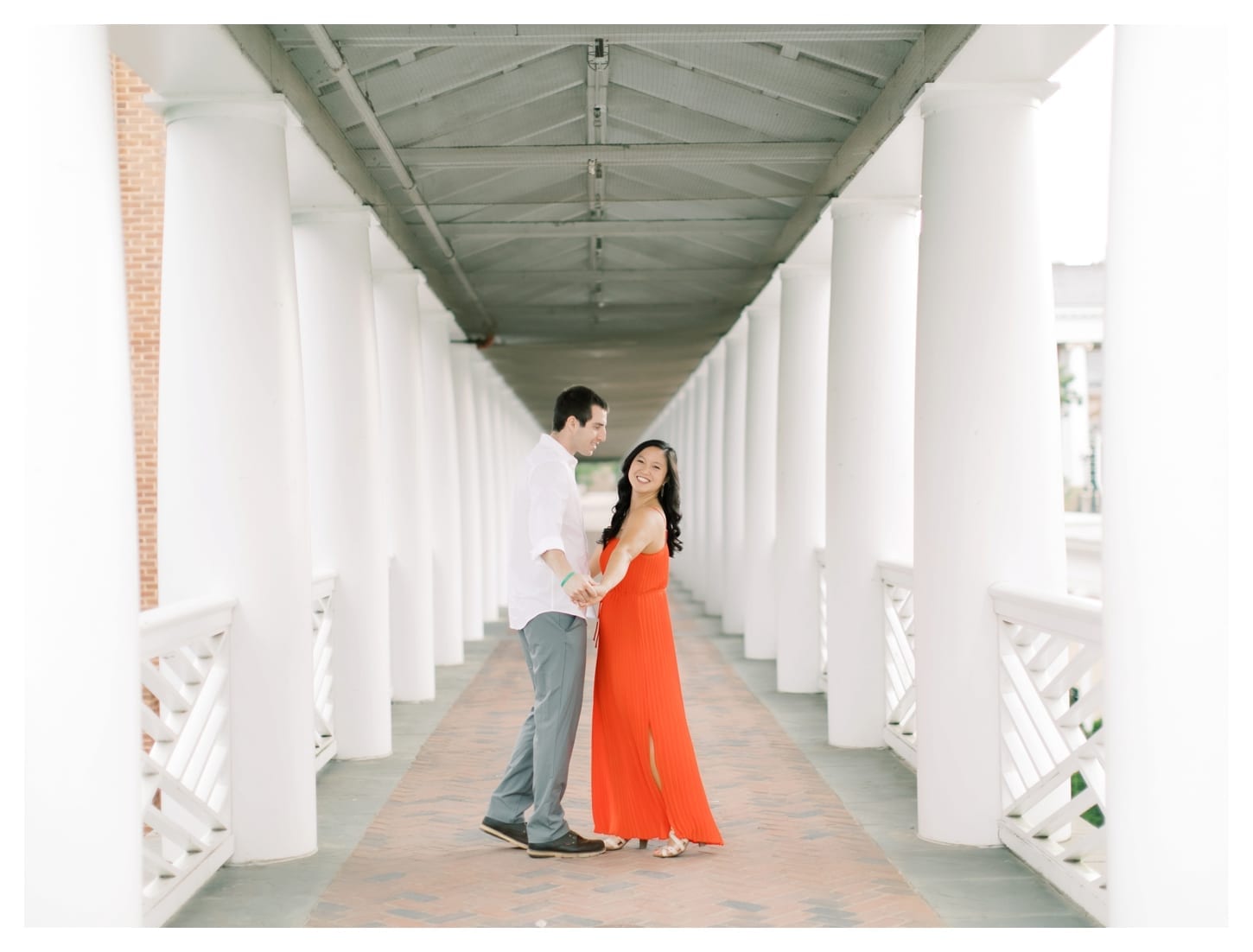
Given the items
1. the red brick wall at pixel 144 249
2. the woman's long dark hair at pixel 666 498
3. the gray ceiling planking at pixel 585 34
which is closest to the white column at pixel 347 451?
the gray ceiling planking at pixel 585 34

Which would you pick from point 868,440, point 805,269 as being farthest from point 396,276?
point 868,440

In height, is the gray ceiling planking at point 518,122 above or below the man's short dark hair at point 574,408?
above

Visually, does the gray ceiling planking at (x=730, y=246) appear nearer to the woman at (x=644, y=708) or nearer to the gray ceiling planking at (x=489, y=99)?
the gray ceiling planking at (x=489, y=99)

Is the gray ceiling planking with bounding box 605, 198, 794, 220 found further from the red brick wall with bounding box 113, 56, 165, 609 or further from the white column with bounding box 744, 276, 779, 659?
the red brick wall with bounding box 113, 56, 165, 609

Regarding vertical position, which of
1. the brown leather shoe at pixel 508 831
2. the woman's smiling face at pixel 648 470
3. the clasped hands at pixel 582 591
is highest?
the woman's smiling face at pixel 648 470

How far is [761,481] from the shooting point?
12273 mm

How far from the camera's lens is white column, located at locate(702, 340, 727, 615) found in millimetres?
16719

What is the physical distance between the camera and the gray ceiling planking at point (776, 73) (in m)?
6.65

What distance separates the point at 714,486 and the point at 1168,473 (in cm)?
1425

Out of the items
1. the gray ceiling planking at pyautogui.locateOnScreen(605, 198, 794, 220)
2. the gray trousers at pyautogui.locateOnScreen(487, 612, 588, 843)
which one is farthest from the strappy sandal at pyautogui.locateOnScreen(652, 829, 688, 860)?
the gray ceiling planking at pyautogui.locateOnScreen(605, 198, 794, 220)

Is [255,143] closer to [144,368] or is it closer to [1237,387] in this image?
[1237,387]

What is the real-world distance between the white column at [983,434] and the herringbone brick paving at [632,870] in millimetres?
653

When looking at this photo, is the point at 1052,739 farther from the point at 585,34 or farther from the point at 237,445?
the point at 585,34

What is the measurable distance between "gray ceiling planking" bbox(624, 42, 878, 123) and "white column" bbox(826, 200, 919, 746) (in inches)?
34.3
